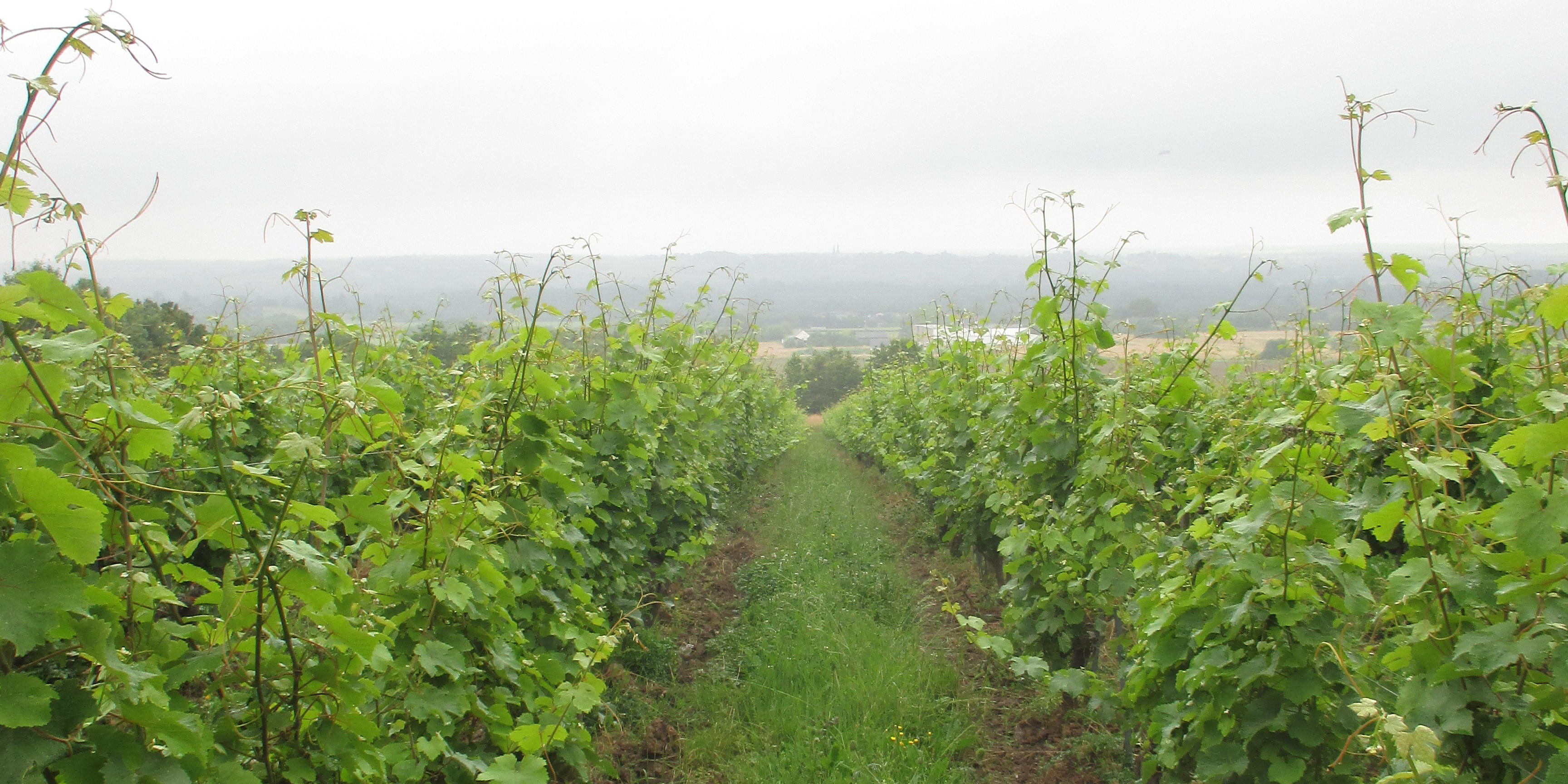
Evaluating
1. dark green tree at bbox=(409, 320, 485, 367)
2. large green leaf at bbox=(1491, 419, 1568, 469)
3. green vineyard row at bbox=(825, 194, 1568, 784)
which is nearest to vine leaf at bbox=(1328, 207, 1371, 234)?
green vineyard row at bbox=(825, 194, 1568, 784)

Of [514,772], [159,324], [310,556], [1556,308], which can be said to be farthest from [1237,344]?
[159,324]

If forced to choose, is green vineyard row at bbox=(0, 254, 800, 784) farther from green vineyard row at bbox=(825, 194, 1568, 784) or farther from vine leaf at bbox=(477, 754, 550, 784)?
green vineyard row at bbox=(825, 194, 1568, 784)

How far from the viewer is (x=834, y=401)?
44938 mm

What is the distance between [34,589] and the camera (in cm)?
110

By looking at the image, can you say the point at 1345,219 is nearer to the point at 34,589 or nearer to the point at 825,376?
the point at 34,589

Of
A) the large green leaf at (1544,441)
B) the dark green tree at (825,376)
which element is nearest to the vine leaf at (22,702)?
the large green leaf at (1544,441)

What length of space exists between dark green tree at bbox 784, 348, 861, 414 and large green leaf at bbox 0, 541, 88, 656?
42.5m

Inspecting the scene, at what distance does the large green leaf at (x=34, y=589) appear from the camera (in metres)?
1.07

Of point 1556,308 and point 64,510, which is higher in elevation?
point 1556,308

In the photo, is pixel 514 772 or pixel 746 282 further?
pixel 746 282

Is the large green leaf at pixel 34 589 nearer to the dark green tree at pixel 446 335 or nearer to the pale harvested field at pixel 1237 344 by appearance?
the pale harvested field at pixel 1237 344

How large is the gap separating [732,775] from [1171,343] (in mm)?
4454

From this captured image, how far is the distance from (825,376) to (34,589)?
1810 inches

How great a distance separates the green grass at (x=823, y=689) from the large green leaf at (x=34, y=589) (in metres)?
3.04
